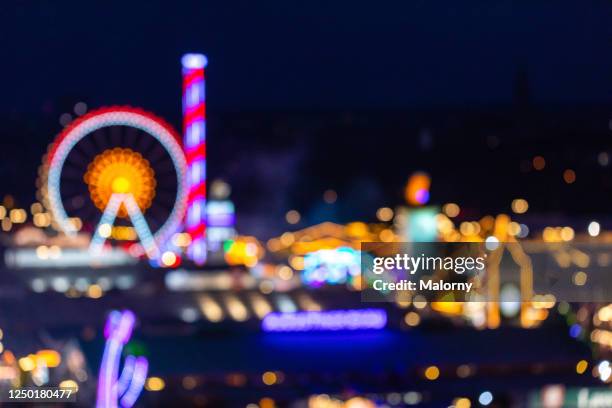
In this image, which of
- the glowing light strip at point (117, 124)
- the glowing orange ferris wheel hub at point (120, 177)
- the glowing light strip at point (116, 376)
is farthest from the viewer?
the glowing orange ferris wheel hub at point (120, 177)

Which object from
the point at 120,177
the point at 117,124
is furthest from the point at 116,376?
the point at 117,124

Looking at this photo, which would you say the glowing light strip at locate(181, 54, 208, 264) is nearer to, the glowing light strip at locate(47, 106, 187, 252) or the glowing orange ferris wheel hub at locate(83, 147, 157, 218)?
the glowing light strip at locate(47, 106, 187, 252)

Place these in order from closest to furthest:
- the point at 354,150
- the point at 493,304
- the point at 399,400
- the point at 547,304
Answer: the point at 399,400
the point at 547,304
the point at 493,304
the point at 354,150

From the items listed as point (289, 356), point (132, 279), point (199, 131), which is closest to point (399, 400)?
point (289, 356)

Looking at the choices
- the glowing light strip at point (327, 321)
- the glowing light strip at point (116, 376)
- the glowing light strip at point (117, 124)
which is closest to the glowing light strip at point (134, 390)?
the glowing light strip at point (116, 376)

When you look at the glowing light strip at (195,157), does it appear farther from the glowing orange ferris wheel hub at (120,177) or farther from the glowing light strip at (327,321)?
the glowing light strip at (327,321)

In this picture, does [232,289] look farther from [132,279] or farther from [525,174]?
[525,174]

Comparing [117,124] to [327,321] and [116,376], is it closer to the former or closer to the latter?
[327,321]
